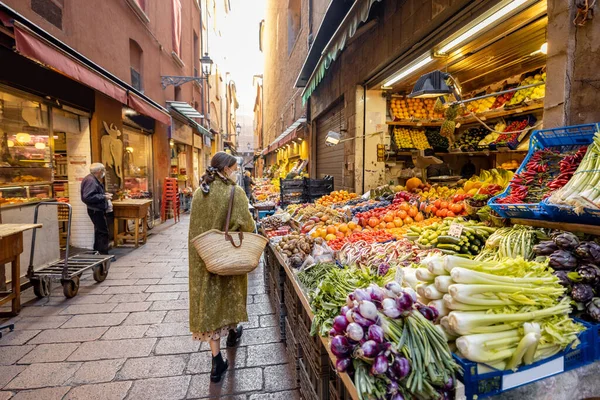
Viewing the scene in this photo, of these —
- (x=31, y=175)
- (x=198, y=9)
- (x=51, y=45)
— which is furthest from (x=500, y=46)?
(x=198, y=9)

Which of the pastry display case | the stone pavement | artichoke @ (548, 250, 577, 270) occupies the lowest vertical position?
the stone pavement

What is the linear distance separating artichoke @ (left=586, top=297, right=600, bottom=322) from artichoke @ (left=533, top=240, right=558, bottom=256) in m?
0.37

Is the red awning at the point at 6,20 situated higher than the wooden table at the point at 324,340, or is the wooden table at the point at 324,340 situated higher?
the red awning at the point at 6,20

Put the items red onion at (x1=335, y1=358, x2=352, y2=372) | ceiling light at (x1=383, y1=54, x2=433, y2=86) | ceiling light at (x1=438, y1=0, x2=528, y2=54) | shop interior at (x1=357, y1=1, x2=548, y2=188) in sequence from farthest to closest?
1. ceiling light at (x1=383, y1=54, x2=433, y2=86)
2. shop interior at (x1=357, y1=1, x2=548, y2=188)
3. ceiling light at (x1=438, y1=0, x2=528, y2=54)
4. red onion at (x1=335, y1=358, x2=352, y2=372)

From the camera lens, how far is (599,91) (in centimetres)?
242

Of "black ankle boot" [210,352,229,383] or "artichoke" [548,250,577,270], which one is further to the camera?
"black ankle boot" [210,352,229,383]

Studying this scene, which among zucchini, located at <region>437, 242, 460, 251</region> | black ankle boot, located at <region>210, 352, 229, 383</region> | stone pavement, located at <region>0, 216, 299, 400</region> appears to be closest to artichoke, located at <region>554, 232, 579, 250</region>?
zucchini, located at <region>437, 242, 460, 251</region>

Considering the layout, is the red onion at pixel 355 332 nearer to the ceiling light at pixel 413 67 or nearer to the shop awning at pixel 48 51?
the ceiling light at pixel 413 67

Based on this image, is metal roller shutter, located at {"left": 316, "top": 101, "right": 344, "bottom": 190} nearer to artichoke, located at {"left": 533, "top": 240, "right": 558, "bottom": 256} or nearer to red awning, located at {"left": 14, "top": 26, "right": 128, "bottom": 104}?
red awning, located at {"left": 14, "top": 26, "right": 128, "bottom": 104}

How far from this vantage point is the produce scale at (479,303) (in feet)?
4.46

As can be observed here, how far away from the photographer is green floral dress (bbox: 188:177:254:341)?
9.59ft

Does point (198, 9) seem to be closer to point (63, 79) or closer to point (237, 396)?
point (63, 79)

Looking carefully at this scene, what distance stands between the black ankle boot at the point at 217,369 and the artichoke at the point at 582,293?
275 centimetres

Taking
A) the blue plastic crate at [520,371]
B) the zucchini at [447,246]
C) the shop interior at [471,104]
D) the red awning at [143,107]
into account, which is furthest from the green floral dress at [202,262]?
the red awning at [143,107]
